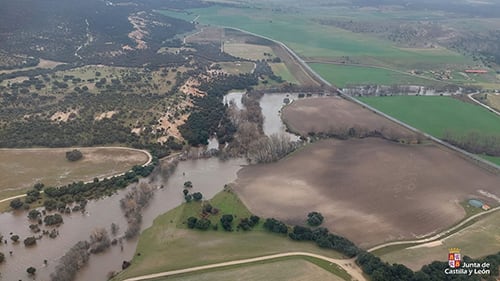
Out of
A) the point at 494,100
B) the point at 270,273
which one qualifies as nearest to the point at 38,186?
the point at 270,273

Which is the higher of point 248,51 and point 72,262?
point 248,51

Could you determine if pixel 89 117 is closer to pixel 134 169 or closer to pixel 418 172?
pixel 134 169

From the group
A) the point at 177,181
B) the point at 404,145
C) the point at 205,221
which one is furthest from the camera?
the point at 404,145

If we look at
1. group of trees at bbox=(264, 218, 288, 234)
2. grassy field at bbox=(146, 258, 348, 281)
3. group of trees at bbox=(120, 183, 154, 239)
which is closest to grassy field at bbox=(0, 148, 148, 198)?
group of trees at bbox=(120, 183, 154, 239)

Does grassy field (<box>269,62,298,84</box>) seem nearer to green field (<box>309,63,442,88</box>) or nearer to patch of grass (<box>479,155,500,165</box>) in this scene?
green field (<box>309,63,442,88</box>)

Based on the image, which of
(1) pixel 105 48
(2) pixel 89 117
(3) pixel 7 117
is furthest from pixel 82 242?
(1) pixel 105 48

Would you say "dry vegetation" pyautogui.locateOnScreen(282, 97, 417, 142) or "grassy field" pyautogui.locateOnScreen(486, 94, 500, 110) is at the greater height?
"grassy field" pyautogui.locateOnScreen(486, 94, 500, 110)

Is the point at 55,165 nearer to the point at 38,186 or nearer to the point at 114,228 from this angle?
the point at 38,186
